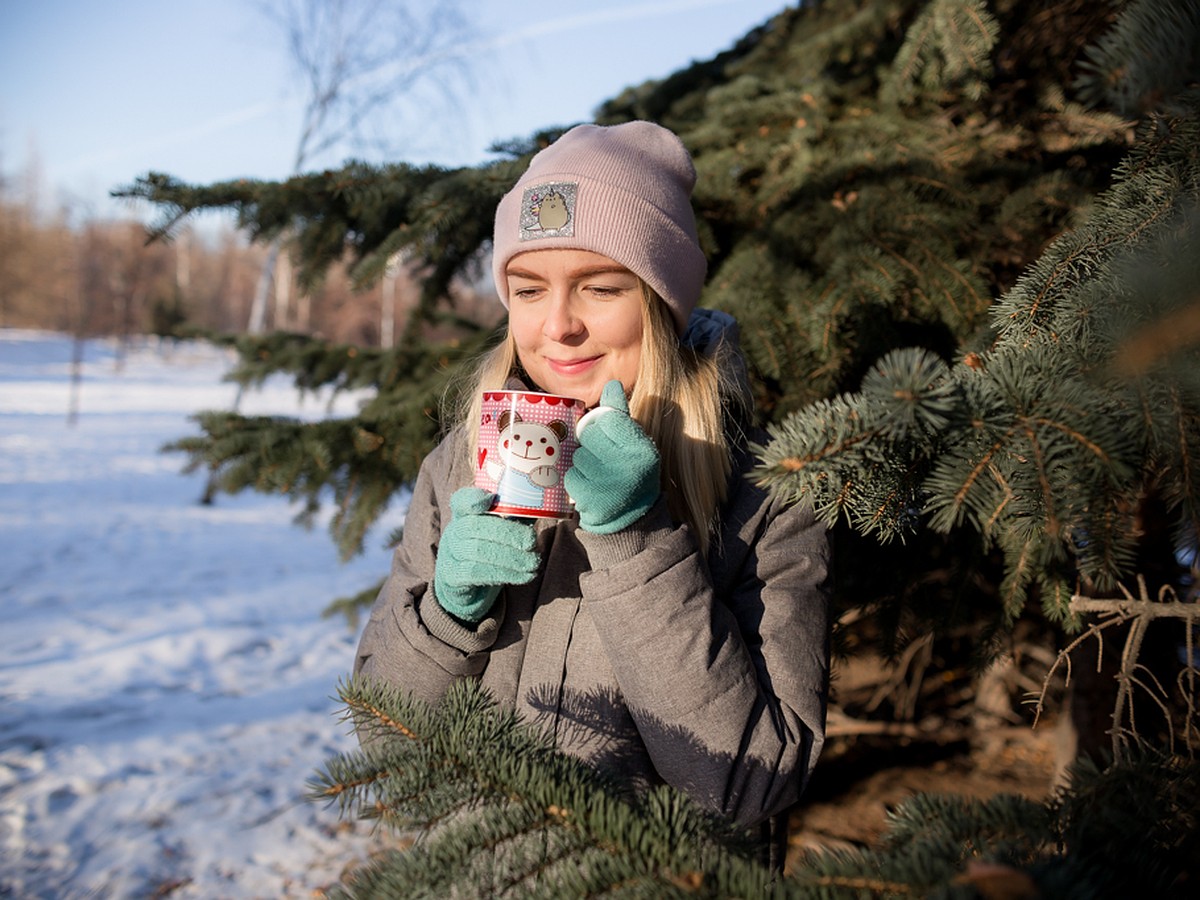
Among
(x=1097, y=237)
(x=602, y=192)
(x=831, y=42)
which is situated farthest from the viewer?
(x=831, y=42)

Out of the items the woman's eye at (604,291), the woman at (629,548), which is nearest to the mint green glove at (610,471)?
the woman at (629,548)

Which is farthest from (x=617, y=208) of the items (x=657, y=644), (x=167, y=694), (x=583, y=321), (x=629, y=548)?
(x=167, y=694)

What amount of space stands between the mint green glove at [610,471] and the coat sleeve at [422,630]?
14.5 inches

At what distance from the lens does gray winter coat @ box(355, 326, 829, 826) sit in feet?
3.92

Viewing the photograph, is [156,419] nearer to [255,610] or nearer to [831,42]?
[255,610]

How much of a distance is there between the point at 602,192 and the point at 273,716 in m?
3.59

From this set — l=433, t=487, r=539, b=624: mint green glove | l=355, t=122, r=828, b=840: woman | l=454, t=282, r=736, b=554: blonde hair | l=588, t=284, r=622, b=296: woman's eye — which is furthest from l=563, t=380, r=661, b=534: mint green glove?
l=588, t=284, r=622, b=296: woman's eye

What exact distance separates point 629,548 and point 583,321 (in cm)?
54

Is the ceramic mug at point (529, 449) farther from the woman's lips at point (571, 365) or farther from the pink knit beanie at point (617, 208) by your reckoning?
the pink knit beanie at point (617, 208)

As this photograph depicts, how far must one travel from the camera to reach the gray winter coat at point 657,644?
120 centimetres

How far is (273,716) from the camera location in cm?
395

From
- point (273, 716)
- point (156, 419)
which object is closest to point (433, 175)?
point (273, 716)

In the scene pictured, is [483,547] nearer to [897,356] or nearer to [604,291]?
[604,291]

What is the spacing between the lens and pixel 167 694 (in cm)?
410
